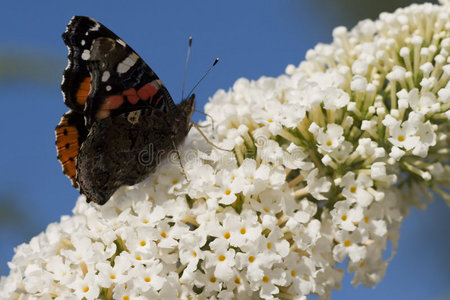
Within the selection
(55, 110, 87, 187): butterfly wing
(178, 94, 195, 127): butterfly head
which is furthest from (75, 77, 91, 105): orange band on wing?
(178, 94, 195, 127): butterfly head

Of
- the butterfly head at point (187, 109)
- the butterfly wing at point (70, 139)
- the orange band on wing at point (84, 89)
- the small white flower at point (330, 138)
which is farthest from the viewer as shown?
the butterfly head at point (187, 109)

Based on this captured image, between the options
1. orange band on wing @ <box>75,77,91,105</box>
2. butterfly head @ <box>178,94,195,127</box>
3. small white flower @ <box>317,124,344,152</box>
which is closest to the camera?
small white flower @ <box>317,124,344,152</box>

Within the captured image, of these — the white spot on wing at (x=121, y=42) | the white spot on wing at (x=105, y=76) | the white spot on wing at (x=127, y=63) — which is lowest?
the white spot on wing at (x=105, y=76)

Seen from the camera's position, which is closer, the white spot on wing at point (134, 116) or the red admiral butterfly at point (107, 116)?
the red admiral butterfly at point (107, 116)

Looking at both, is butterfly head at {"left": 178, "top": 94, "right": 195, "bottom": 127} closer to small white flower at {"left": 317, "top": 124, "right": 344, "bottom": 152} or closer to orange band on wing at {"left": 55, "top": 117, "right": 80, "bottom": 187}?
orange band on wing at {"left": 55, "top": 117, "right": 80, "bottom": 187}

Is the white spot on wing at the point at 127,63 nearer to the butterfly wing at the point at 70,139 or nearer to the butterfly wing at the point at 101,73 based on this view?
the butterfly wing at the point at 101,73

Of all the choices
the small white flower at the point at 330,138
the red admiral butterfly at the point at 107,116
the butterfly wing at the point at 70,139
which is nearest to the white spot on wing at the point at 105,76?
the red admiral butterfly at the point at 107,116

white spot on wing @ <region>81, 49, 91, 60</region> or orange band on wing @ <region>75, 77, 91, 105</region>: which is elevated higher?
white spot on wing @ <region>81, 49, 91, 60</region>
